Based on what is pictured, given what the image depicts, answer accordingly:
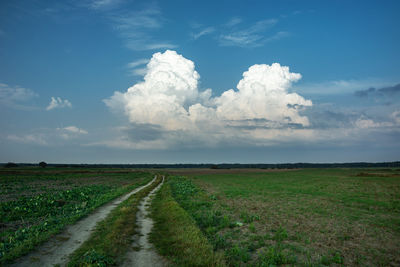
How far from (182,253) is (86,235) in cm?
579

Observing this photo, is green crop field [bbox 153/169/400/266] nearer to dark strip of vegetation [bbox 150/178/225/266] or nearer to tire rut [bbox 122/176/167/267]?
dark strip of vegetation [bbox 150/178/225/266]

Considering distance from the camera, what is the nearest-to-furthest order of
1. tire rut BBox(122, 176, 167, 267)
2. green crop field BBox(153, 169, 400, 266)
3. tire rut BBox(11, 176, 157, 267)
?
tire rut BBox(11, 176, 157, 267)
tire rut BBox(122, 176, 167, 267)
green crop field BBox(153, 169, 400, 266)

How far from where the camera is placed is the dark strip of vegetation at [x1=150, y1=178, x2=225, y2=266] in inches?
387

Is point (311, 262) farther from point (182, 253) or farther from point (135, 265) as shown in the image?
point (135, 265)

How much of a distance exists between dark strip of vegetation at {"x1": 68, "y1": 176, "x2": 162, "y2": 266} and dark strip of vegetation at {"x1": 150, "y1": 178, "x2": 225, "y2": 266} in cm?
148

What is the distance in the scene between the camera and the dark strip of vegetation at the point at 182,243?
984 centimetres

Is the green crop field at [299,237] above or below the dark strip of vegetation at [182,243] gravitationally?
below

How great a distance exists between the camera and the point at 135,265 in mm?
9289

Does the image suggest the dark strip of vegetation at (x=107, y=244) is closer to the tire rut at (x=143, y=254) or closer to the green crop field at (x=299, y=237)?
the tire rut at (x=143, y=254)

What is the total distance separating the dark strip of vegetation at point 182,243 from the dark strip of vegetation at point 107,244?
148 cm

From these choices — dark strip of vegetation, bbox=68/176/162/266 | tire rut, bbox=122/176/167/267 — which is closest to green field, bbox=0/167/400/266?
dark strip of vegetation, bbox=68/176/162/266

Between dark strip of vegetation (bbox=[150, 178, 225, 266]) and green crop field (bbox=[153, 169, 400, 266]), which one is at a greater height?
dark strip of vegetation (bbox=[150, 178, 225, 266])

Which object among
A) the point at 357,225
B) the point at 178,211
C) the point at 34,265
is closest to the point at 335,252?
the point at 357,225

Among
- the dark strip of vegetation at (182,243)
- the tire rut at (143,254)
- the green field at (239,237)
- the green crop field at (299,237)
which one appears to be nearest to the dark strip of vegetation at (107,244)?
the green field at (239,237)
